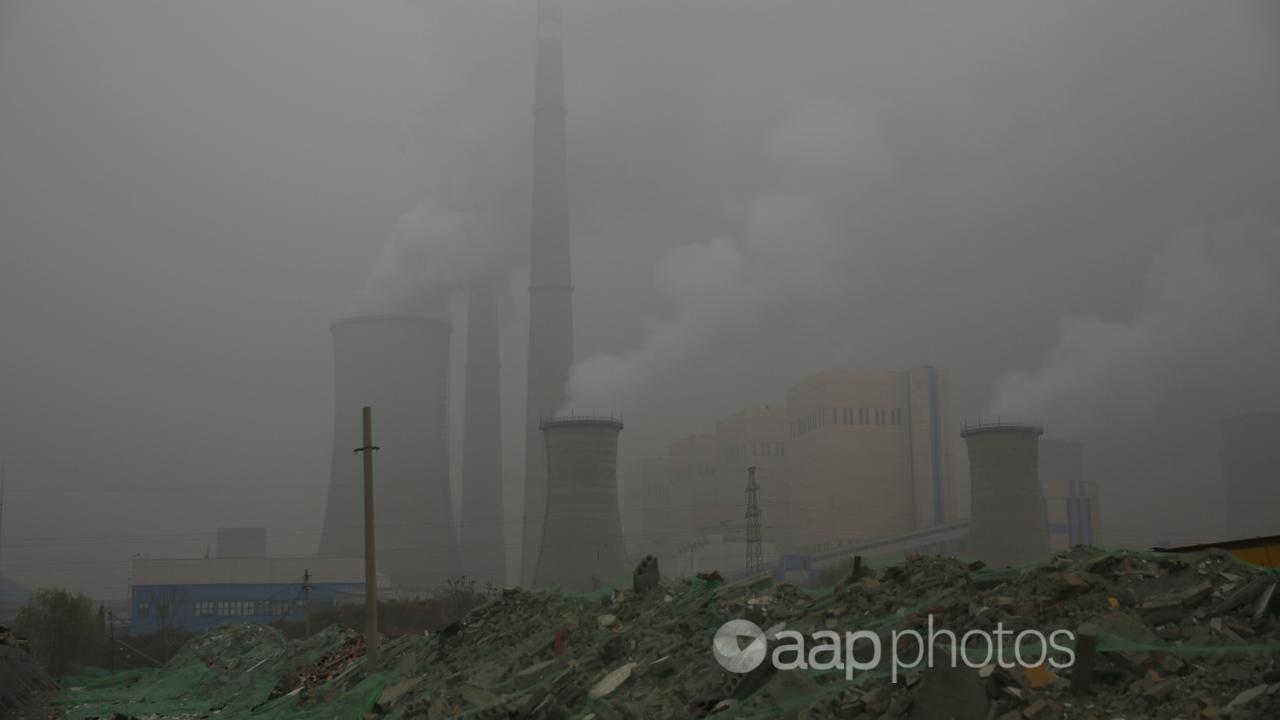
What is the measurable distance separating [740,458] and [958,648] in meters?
37.9

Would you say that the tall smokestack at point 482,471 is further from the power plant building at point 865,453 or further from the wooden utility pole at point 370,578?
the wooden utility pole at point 370,578

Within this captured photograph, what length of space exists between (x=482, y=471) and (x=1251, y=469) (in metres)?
32.0

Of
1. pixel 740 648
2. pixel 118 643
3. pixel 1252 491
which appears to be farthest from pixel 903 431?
pixel 740 648

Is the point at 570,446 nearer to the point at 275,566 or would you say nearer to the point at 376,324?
the point at 376,324

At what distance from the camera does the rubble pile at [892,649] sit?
471 cm

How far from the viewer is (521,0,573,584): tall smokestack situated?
4178cm

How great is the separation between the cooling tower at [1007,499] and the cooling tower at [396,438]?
62.1ft

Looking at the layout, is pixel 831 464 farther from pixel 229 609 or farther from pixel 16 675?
pixel 16 675

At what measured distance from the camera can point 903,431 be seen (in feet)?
134

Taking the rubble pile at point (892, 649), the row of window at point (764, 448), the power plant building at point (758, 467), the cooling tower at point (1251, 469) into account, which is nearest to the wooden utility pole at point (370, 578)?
the rubble pile at point (892, 649)

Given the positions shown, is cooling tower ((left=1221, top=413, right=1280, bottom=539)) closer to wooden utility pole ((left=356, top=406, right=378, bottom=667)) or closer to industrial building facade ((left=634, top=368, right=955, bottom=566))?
industrial building facade ((left=634, top=368, right=955, bottom=566))

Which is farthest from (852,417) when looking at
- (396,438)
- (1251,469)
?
(396,438)

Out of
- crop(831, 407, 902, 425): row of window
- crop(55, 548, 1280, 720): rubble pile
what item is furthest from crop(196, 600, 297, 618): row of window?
crop(55, 548, 1280, 720): rubble pile

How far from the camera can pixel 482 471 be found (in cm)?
4581
